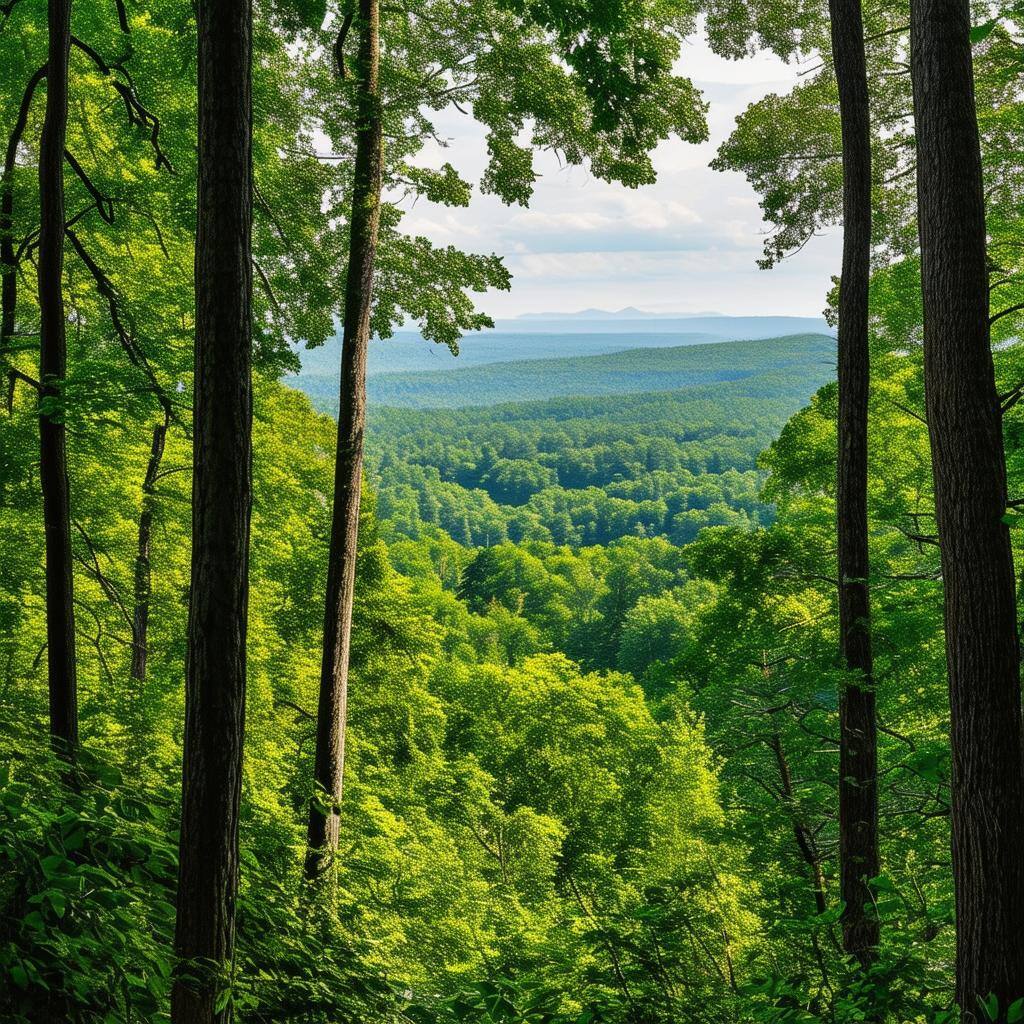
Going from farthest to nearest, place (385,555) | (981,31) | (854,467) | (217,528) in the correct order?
(385,555), (854,467), (981,31), (217,528)

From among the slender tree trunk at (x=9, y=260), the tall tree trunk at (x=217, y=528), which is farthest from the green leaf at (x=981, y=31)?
the slender tree trunk at (x=9, y=260)

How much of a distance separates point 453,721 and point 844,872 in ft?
63.0

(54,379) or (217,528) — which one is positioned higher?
(54,379)

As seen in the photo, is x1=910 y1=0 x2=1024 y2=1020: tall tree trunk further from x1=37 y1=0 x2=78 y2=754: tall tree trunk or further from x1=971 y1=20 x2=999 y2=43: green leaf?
x1=37 y1=0 x2=78 y2=754: tall tree trunk

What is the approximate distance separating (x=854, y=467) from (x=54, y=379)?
5.48 metres

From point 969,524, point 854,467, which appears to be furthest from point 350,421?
point 969,524

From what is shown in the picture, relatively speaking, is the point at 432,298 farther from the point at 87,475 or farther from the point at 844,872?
the point at 844,872

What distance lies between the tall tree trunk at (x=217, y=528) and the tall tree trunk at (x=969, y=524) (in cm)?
292

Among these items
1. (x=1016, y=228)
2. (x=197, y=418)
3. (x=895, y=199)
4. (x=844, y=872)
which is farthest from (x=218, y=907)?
(x=895, y=199)

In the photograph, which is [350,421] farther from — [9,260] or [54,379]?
[54,379]

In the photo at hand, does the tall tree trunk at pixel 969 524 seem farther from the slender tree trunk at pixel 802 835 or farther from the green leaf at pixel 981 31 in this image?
the slender tree trunk at pixel 802 835

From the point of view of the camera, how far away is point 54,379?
4.59 meters

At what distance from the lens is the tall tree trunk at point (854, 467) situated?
6672 millimetres

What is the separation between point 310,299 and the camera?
850 centimetres
